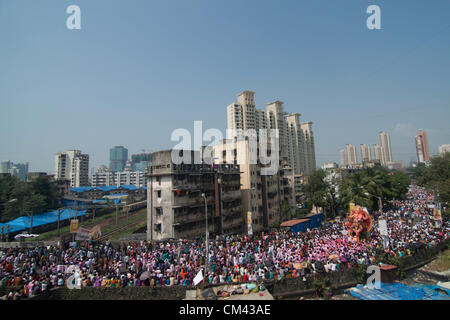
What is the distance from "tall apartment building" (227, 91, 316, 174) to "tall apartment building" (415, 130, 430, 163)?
2864 inches

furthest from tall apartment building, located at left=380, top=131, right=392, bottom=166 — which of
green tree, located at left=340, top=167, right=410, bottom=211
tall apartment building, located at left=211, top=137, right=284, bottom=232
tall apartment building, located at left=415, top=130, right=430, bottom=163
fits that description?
tall apartment building, located at left=211, top=137, right=284, bottom=232

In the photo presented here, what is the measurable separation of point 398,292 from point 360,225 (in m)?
6.95

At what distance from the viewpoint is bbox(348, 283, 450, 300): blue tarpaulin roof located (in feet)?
54.0

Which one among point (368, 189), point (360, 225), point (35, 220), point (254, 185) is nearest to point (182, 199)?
point (254, 185)

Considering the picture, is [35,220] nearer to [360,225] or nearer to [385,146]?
[360,225]

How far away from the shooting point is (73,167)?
121688mm

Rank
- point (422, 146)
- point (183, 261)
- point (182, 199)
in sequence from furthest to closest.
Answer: point (422, 146) → point (182, 199) → point (183, 261)

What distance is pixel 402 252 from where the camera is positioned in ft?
A: 74.3

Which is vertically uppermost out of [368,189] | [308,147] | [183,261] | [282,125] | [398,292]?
[282,125]

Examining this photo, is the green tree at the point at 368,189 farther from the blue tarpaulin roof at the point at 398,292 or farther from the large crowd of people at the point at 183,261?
the blue tarpaulin roof at the point at 398,292

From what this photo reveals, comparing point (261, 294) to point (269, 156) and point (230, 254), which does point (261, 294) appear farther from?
point (269, 156)

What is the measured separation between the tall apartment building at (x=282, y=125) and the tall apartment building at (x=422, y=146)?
72742 mm

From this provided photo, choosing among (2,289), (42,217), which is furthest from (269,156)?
(42,217)

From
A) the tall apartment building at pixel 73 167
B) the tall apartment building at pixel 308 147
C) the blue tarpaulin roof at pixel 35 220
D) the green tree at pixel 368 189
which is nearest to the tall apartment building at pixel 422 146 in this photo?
the tall apartment building at pixel 308 147
